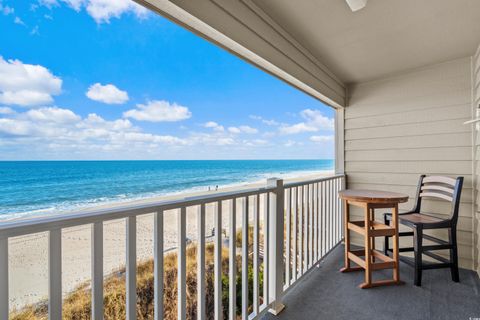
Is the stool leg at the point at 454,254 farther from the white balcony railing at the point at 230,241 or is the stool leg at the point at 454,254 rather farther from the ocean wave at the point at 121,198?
the ocean wave at the point at 121,198

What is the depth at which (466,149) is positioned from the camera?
2.54 metres

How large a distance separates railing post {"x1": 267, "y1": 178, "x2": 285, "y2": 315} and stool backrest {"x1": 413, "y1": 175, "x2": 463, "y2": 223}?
1.68 metres

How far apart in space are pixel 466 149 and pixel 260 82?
61.5ft

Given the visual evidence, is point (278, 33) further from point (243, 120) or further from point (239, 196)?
point (243, 120)

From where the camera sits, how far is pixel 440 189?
98.7 inches

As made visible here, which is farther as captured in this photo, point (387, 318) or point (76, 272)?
point (76, 272)

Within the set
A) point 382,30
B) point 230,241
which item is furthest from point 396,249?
point 382,30

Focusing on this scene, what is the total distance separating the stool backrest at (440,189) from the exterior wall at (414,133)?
18 cm

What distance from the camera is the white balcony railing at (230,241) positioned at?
82 cm

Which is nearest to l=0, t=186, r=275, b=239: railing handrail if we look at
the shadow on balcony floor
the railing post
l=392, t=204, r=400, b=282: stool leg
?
the railing post

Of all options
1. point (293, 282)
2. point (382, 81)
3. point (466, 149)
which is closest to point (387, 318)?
point (293, 282)

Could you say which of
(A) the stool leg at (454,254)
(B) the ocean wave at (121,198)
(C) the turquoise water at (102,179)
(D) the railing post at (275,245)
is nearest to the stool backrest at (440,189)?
(A) the stool leg at (454,254)

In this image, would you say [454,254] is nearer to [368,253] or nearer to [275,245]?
[368,253]

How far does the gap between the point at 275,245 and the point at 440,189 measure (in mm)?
1945
